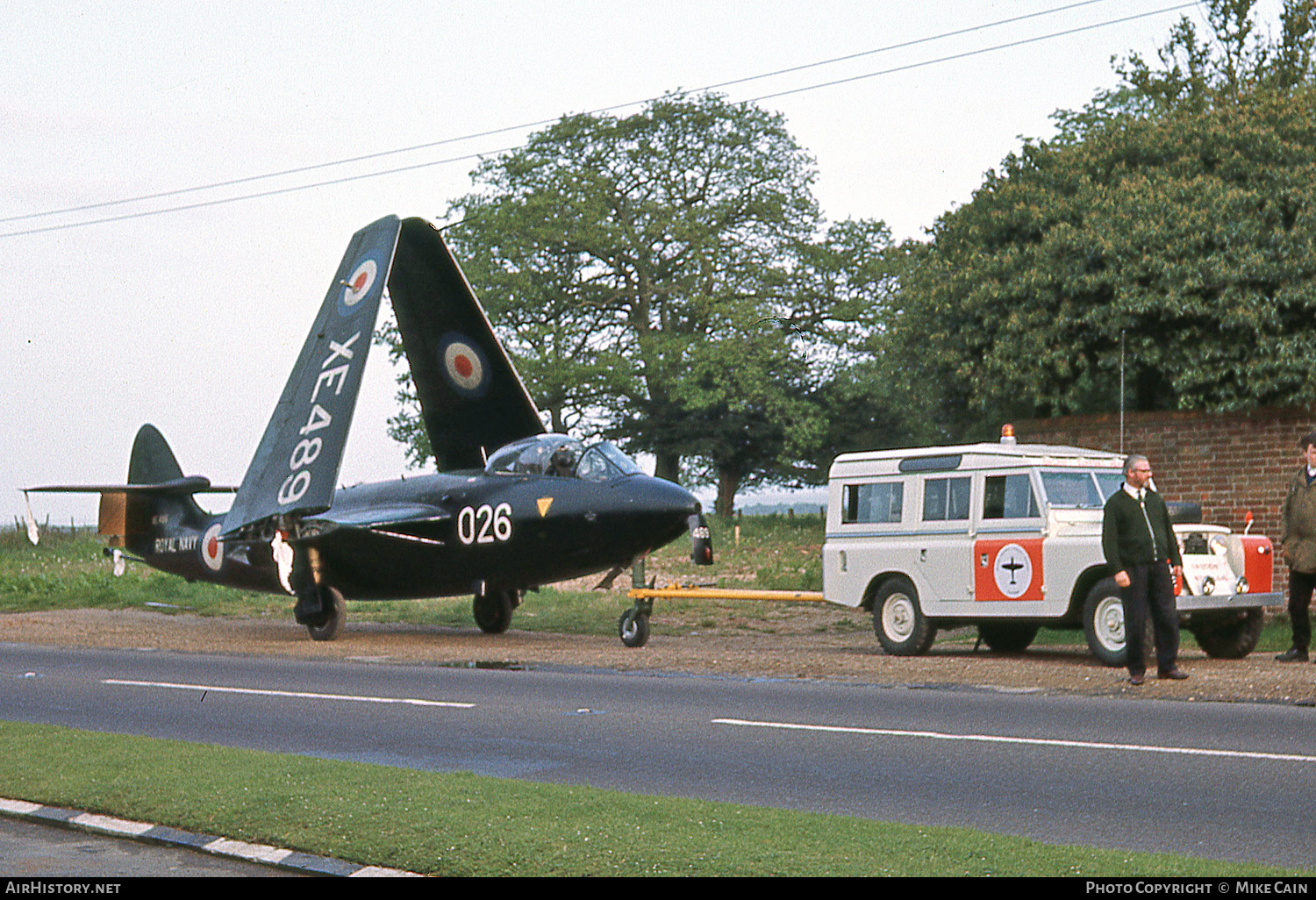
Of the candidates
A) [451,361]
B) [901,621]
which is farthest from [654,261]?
[901,621]

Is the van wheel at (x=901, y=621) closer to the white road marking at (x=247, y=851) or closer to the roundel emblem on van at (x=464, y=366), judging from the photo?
the roundel emblem on van at (x=464, y=366)

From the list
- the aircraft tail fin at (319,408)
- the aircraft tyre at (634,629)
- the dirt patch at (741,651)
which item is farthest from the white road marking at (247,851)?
the aircraft tail fin at (319,408)

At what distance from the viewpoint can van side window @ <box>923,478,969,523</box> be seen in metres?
16.1

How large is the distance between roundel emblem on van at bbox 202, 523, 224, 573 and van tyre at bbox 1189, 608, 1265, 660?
15.9 m

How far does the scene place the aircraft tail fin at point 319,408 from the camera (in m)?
19.0

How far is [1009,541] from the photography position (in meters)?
15.5

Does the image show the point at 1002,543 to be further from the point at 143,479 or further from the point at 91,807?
the point at 143,479

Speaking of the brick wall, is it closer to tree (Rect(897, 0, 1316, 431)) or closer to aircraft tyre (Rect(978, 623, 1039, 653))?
tree (Rect(897, 0, 1316, 431))

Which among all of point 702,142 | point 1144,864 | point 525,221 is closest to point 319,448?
point 1144,864

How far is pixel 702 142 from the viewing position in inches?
2009

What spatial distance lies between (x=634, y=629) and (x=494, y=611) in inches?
148

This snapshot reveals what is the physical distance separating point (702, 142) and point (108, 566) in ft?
82.0

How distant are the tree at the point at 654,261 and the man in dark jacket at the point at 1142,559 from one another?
34493 mm

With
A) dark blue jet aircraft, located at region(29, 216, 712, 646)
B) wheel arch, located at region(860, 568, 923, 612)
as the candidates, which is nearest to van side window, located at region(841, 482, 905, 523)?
wheel arch, located at region(860, 568, 923, 612)
